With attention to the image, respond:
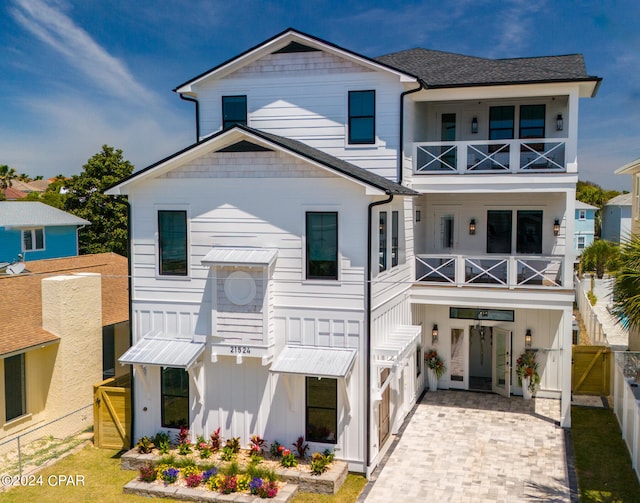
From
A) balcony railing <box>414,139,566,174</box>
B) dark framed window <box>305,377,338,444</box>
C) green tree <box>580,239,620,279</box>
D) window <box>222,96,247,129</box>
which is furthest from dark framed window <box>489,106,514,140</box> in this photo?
green tree <box>580,239,620,279</box>

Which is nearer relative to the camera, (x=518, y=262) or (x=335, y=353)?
(x=335, y=353)

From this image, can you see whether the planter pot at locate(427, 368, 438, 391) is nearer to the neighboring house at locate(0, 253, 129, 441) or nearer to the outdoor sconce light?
the outdoor sconce light

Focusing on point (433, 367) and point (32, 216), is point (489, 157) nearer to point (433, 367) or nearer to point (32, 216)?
point (433, 367)

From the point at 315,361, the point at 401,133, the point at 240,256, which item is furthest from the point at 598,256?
the point at 240,256

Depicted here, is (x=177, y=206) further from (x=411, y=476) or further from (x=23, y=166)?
(x=23, y=166)

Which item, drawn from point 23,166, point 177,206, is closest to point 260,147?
point 177,206

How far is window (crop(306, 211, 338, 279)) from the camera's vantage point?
13.4m

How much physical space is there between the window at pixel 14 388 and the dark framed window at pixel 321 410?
8.00 m

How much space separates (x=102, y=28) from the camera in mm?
29078

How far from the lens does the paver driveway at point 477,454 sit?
1232cm

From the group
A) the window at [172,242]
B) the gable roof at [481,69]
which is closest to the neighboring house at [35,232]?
the window at [172,242]

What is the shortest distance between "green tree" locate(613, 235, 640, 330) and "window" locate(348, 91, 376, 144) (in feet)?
21.9

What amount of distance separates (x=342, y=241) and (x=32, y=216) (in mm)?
27288

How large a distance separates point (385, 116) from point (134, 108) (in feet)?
66.9
